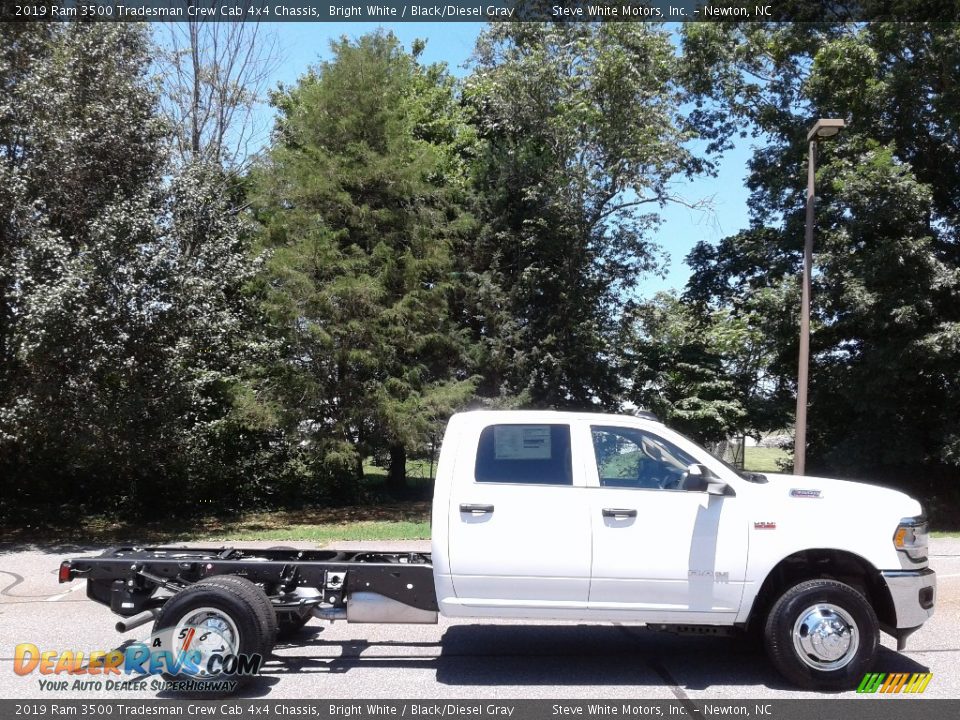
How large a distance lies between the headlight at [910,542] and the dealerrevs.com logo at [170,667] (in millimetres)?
4650

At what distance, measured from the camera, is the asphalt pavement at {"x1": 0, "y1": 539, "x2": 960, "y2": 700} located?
6.09 metres

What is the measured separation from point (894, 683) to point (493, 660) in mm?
3001

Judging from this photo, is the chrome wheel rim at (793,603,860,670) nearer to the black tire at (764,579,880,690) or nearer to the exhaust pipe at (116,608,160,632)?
the black tire at (764,579,880,690)

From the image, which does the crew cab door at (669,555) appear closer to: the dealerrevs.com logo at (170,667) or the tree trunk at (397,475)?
the dealerrevs.com logo at (170,667)

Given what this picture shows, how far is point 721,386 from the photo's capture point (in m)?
25.3

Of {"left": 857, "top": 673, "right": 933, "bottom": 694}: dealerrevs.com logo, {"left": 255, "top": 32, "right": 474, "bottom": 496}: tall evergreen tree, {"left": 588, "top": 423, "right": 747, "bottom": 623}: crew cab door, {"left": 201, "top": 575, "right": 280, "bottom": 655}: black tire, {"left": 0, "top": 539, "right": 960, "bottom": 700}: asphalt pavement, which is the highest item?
{"left": 255, "top": 32, "right": 474, "bottom": 496}: tall evergreen tree

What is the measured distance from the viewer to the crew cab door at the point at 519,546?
6.07 metres

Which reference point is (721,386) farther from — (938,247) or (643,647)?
(643,647)

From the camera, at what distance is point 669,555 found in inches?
239

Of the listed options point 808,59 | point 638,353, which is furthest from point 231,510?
point 808,59

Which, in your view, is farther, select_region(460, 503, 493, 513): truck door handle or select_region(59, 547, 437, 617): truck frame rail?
select_region(59, 547, 437, 617): truck frame rail

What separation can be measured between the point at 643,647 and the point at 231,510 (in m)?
17.0

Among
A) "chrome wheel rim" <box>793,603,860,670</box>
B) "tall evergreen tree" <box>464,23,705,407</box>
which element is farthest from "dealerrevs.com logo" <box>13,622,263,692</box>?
"tall evergreen tree" <box>464,23,705,407</box>

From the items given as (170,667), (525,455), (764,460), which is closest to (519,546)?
(525,455)
